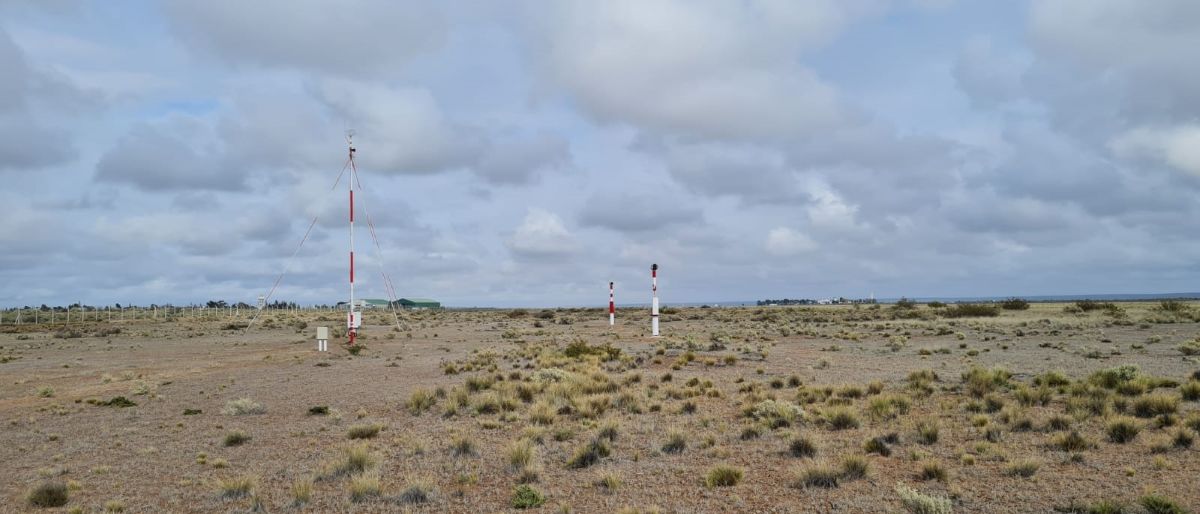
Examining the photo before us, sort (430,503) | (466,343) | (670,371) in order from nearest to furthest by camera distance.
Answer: (430,503), (670,371), (466,343)

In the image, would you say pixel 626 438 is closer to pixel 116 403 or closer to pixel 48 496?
pixel 48 496

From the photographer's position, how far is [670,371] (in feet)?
69.5

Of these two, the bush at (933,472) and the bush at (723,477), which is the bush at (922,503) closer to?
the bush at (933,472)

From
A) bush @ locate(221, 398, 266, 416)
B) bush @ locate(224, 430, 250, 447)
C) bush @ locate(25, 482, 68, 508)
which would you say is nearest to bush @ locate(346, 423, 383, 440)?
bush @ locate(224, 430, 250, 447)

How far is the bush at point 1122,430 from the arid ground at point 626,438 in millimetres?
45

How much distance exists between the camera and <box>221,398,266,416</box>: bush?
1554 centimetres

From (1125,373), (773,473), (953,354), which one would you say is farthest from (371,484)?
(953,354)

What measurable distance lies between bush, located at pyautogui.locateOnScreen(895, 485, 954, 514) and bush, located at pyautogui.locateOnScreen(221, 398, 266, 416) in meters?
13.3

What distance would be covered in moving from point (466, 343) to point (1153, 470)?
33124mm

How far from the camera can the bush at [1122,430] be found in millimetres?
10289

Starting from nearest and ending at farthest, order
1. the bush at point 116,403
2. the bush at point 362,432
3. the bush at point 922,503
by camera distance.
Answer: the bush at point 922,503
the bush at point 362,432
the bush at point 116,403

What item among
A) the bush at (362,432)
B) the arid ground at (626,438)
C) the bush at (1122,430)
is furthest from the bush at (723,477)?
the bush at (362,432)

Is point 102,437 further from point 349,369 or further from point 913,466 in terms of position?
point 913,466

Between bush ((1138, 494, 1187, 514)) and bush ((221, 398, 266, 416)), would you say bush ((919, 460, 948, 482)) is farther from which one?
bush ((221, 398, 266, 416))
